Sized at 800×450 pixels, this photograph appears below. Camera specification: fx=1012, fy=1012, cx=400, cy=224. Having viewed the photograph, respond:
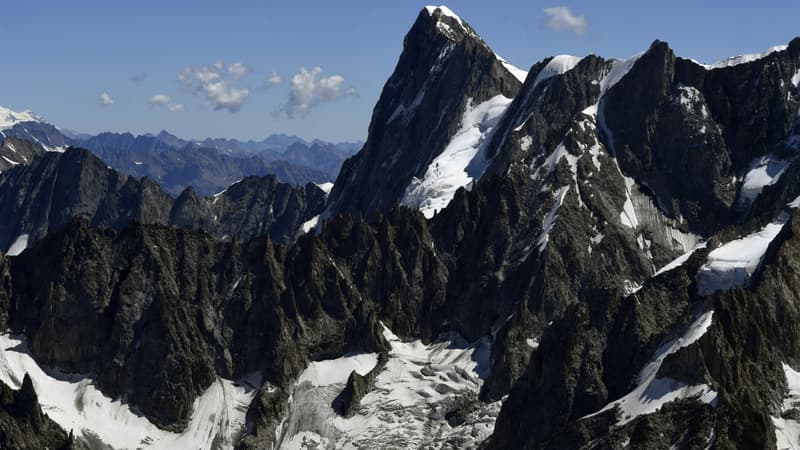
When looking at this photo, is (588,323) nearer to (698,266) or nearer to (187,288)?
(698,266)

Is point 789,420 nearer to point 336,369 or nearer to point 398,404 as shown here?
point 398,404

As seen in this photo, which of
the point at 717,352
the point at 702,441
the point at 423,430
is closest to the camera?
the point at 702,441

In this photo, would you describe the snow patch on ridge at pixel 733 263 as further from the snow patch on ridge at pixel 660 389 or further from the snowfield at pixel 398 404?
the snowfield at pixel 398 404

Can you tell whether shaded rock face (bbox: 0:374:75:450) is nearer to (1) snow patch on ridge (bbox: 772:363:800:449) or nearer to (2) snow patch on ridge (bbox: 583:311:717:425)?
(2) snow patch on ridge (bbox: 583:311:717:425)

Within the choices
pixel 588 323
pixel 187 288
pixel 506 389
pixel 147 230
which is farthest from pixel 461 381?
pixel 147 230

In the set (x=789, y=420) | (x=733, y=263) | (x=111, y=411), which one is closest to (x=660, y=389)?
(x=789, y=420)

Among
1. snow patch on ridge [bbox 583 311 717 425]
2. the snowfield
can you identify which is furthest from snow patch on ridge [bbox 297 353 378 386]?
snow patch on ridge [bbox 583 311 717 425]
